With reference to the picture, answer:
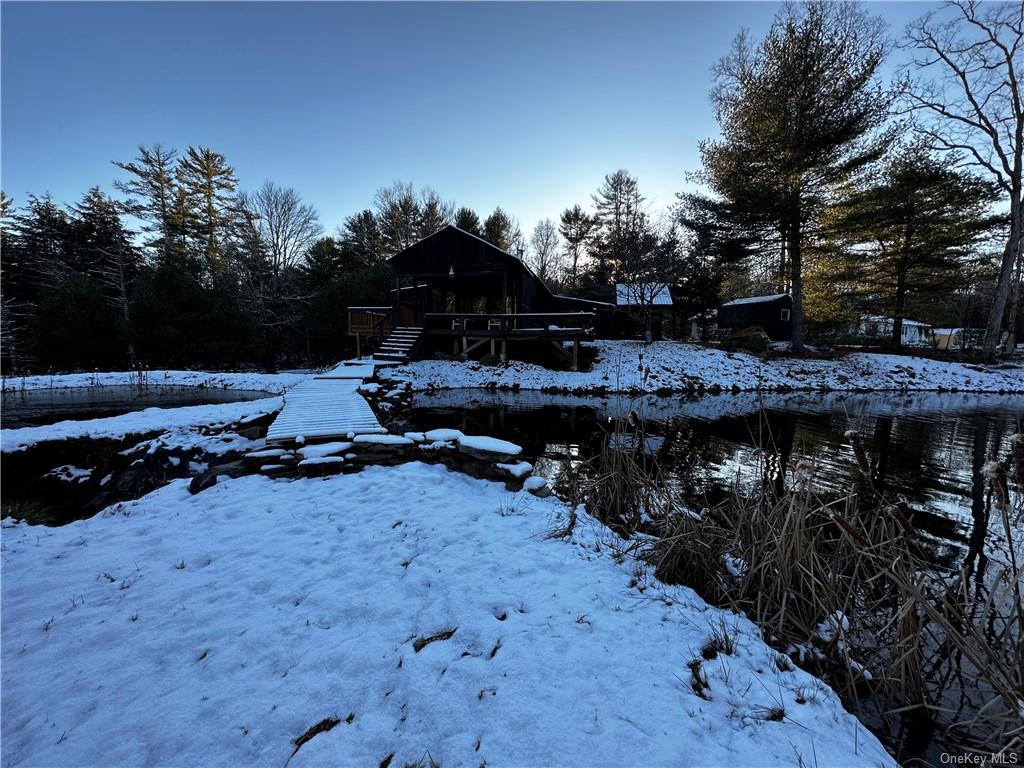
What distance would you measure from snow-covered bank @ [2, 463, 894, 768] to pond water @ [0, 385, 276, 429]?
897cm

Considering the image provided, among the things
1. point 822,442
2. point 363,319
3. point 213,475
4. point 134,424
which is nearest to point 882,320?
point 822,442

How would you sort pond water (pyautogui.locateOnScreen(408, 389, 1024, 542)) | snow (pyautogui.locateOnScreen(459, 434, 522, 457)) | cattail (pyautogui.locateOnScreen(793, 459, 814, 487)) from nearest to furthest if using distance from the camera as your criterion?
cattail (pyautogui.locateOnScreen(793, 459, 814, 487)) → snow (pyautogui.locateOnScreen(459, 434, 522, 457)) → pond water (pyautogui.locateOnScreen(408, 389, 1024, 542))

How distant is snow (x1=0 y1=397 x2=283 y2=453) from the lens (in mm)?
6676

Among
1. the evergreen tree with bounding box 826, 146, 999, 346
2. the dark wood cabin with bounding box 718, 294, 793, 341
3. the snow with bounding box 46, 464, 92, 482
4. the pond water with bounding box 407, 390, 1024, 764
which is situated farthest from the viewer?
the dark wood cabin with bounding box 718, 294, 793, 341

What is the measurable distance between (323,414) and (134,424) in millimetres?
3761

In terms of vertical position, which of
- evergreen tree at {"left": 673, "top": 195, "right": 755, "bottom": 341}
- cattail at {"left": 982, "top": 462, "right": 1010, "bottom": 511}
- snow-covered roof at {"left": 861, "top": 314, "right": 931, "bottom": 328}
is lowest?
cattail at {"left": 982, "top": 462, "right": 1010, "bottom": 511}

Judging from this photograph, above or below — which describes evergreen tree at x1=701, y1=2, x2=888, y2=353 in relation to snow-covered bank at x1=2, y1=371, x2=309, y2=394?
above

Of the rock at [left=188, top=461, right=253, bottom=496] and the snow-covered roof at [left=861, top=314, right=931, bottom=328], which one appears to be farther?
the snow-covered roof at [left=861, top=314, right=931, bottom=328]

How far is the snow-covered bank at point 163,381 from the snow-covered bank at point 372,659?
12419 millimetres

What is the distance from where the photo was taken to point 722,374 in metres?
16.2

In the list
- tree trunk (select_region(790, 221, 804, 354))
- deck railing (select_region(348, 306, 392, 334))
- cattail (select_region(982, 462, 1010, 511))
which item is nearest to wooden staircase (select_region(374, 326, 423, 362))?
deck railing (select_region(348, 306, 392, 334))

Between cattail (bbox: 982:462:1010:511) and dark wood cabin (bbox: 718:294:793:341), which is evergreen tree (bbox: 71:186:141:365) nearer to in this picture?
cattail (bbox: 982:462:1010:511)

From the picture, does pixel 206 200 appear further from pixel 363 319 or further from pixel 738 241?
pixel 738 241

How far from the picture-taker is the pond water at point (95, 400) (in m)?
9.51
